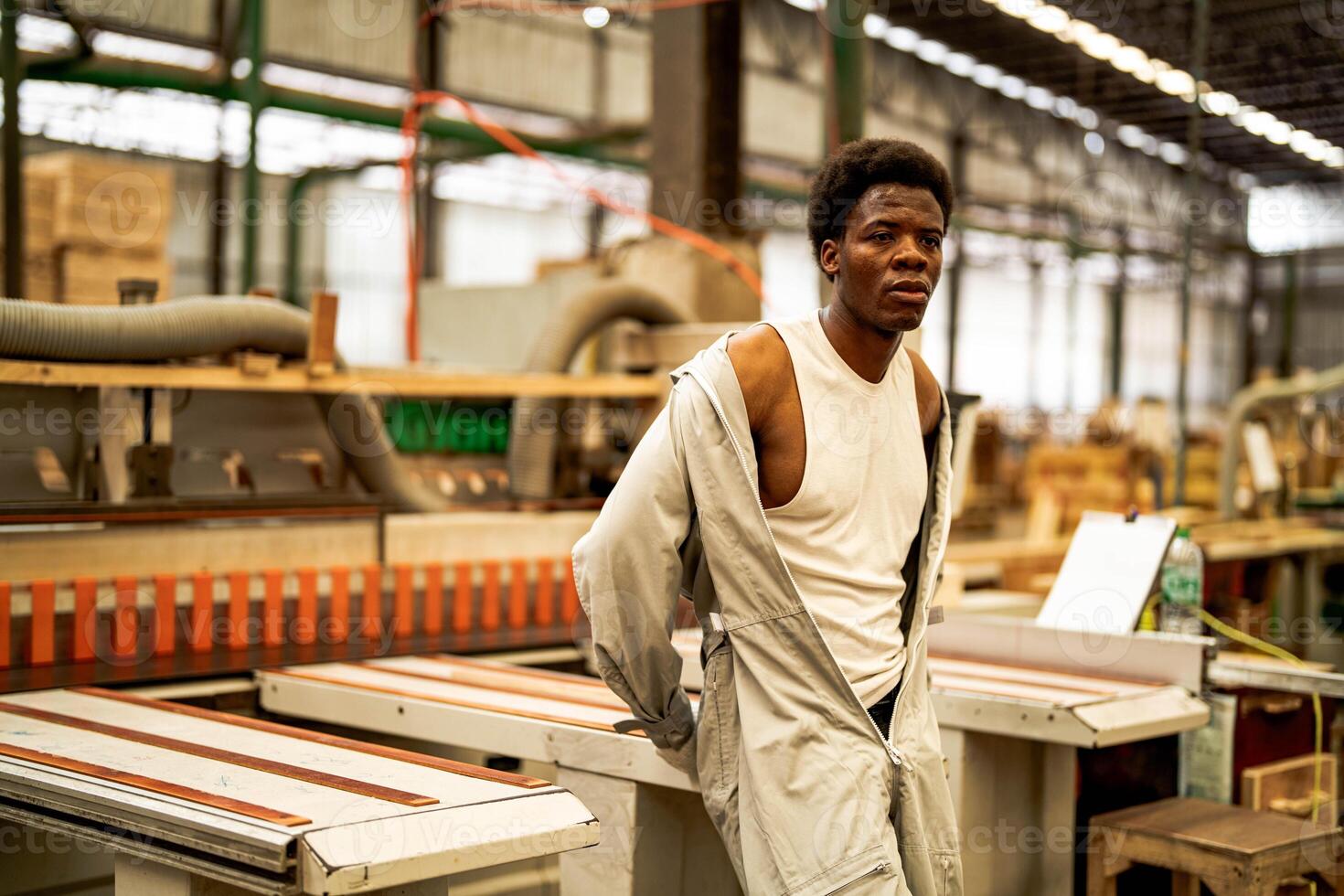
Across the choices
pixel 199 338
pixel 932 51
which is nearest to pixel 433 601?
pixel 199 338

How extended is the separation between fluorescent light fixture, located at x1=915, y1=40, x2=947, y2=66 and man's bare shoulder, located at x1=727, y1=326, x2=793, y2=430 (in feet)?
47.4

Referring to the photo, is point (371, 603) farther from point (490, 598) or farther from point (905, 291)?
point (905, 291)

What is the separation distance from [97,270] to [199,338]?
341 cm

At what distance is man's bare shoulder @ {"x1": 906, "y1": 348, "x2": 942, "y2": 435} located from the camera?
2.31 m

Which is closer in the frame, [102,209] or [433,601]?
[433,601]

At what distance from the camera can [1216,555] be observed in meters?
5.38

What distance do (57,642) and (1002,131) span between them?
18188 millimetres

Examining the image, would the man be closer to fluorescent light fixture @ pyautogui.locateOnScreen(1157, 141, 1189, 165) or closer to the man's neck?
the man's neck

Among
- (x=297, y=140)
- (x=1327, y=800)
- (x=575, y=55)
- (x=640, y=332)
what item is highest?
(x=575, y=55)

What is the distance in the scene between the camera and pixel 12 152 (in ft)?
17.9

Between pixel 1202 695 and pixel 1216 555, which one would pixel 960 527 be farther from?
Result: pixel 1202 695

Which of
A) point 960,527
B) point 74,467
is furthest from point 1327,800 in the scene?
point 960,527

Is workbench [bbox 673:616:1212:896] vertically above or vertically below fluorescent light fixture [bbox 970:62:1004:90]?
below

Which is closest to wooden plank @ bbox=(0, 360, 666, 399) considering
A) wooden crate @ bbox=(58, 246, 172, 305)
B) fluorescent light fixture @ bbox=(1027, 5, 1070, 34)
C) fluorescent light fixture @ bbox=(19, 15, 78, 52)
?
wooden crate @ bbox=(58, 246, 172, 305)
